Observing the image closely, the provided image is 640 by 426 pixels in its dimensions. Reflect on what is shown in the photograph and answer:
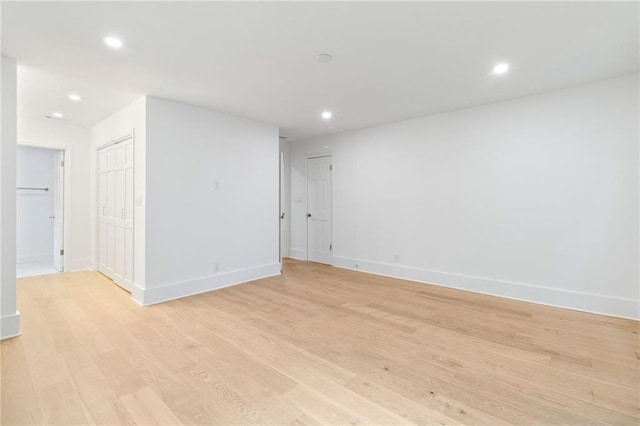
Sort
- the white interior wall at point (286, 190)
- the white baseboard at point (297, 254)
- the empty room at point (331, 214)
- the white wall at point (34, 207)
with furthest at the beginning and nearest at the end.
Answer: the white interior wall at point (286, 190) → the white baseboard at point (297, 254) → the white wall at point (34, 207) → the empty room at point (331, 214)

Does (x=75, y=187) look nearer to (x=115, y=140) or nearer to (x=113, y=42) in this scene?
(x=115, y=140)

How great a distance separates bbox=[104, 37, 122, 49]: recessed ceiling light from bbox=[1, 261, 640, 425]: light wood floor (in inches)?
104

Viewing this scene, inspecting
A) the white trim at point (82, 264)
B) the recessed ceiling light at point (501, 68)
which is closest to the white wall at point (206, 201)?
the white trim at point (82, 264)

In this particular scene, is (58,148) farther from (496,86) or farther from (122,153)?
(496,86)

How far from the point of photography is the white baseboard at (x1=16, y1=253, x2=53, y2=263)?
590cm

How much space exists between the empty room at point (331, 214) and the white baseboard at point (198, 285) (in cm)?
3

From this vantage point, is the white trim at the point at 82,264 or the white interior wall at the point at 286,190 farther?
the white interior wall at the point at 286,190

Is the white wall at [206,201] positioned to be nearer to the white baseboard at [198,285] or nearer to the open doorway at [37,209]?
the white baseboard at [198,285]

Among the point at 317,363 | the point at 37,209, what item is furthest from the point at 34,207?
the point at 317,363

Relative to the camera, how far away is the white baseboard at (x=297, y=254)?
6.60 meters

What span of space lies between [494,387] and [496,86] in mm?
3201

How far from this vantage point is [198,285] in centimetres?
415

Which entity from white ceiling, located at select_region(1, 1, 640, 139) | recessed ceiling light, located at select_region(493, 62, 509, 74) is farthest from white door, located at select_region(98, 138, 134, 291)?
recessed ceiling light, located at select_region(493, 62, 509, 74)

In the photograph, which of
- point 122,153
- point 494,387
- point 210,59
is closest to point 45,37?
point 210,59
